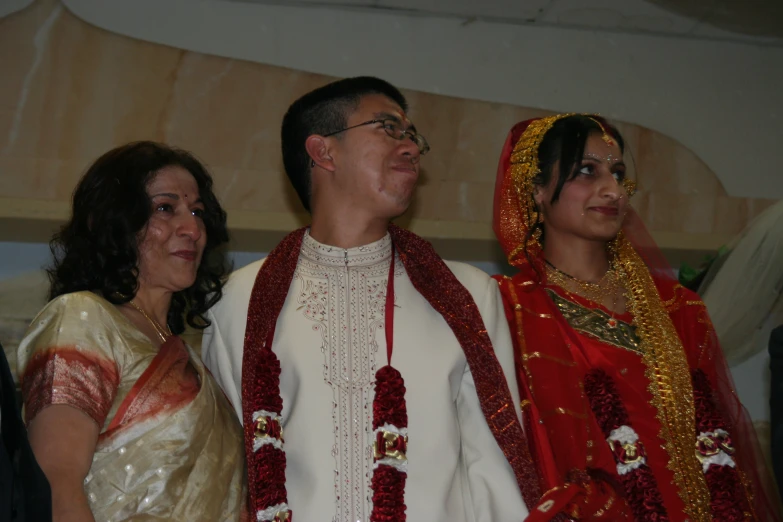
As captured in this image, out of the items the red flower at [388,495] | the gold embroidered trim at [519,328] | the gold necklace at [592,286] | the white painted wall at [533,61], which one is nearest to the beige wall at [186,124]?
the white painted wall at [533,61]

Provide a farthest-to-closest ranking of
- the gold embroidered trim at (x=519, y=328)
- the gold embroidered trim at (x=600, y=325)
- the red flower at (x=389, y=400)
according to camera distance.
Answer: the gold embroidered trim at (x=600, y=325) → the gold embroidered trim at (x=519, y=328) → the red flower at (x=389, y=400)

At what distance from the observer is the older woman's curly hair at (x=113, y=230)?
280 centimetres

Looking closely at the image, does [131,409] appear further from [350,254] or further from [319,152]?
[319,152]

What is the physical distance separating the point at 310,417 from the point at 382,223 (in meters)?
0.67

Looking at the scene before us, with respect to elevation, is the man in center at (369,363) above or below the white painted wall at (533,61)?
below

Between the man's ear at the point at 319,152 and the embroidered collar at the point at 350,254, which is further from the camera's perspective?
the man's ear at the point at 319,152

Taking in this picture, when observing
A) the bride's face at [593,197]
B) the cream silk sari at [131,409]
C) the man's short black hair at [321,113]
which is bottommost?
the cream silk sari at [131,409]

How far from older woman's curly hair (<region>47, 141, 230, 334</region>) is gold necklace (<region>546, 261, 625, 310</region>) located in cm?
107

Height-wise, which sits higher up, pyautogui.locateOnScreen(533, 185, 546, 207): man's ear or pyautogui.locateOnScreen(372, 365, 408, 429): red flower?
pyautogui.locateOnScreen(533, 185, 546, 207): man's ear

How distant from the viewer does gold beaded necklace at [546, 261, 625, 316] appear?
10.7 ft

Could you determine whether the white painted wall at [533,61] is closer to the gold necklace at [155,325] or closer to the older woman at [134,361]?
the older woman at [134,361]

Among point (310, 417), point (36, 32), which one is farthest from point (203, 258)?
point (36, 32)

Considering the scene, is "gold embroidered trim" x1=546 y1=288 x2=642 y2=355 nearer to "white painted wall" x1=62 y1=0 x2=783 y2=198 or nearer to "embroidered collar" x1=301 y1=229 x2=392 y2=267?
"embroidered collar" x1=301 y1=229 x2=392 y2=267

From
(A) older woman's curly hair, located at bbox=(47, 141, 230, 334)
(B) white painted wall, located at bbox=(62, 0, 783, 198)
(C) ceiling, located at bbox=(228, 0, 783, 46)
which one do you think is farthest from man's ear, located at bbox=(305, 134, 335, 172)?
(C) ceiling, located at bbox=(228, 0, 783, 46)
